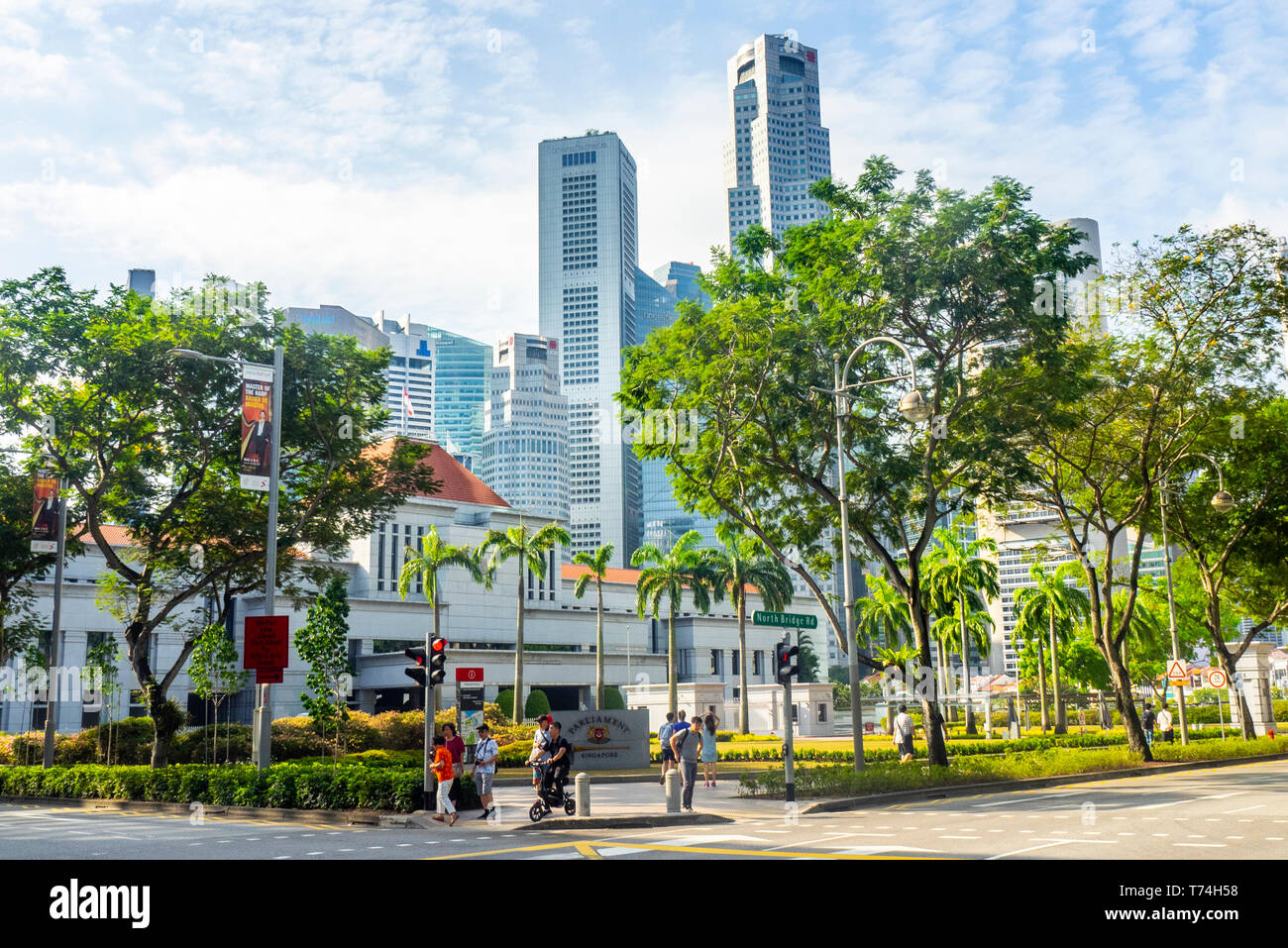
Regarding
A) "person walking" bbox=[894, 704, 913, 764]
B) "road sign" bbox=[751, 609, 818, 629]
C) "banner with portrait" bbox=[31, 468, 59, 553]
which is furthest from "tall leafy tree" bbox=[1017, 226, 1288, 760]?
"banner with portrait" bbox=[31, 468, 59, 553]

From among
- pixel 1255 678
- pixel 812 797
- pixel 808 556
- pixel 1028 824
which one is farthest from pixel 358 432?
pixel 1255 678

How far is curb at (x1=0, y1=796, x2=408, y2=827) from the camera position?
66.8 feet

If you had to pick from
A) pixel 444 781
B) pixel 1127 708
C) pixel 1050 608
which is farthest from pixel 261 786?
pixel 1050 608

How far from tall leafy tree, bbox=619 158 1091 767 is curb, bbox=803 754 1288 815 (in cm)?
187

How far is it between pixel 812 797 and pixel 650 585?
4351cm

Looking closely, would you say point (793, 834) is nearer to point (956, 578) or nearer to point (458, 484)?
point (956, 578)

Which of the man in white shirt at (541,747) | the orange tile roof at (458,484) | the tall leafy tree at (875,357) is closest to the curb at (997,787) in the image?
the tall leafy tree at (875,357)

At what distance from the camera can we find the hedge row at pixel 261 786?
2102cm

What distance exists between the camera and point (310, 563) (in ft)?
119

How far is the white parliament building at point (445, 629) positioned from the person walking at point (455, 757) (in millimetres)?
45446

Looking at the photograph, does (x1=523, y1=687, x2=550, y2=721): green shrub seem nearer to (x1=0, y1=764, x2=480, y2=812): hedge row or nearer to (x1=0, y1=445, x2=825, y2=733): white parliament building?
(x1=0, y1=445, x2=825, y2=733): white parliament building
